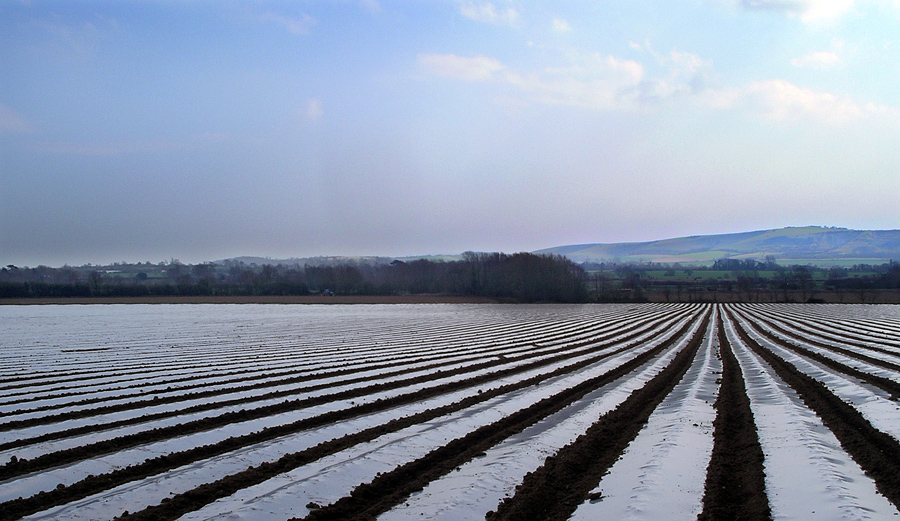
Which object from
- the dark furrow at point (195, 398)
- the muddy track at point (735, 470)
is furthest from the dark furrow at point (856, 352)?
the dark furrow at point (195, 398)

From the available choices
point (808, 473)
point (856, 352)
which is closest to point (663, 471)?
point (808, 473)

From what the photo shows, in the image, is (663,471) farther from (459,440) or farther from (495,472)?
(459,440)

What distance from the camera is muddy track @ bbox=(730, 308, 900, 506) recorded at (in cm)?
654

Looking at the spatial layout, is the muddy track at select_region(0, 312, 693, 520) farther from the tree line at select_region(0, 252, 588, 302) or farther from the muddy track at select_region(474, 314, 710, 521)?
the tree line at select_region(0, 252, 588, 302)

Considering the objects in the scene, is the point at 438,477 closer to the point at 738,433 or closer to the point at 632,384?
the point at 738,433

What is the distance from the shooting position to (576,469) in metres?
7.30

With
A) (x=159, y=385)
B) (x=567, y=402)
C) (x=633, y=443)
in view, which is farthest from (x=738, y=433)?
(x=159, y=385)

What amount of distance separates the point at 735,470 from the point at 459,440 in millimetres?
3620

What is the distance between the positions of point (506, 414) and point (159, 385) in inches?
352

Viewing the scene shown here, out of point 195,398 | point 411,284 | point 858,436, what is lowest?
point 195,398

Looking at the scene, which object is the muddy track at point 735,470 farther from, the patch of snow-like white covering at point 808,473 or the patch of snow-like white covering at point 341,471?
the patch of snow-like white covering at point 341,471

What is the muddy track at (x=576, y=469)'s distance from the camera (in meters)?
6.00

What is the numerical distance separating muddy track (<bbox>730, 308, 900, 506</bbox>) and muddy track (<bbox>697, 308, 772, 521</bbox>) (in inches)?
42.5

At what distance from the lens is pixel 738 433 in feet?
29.3
